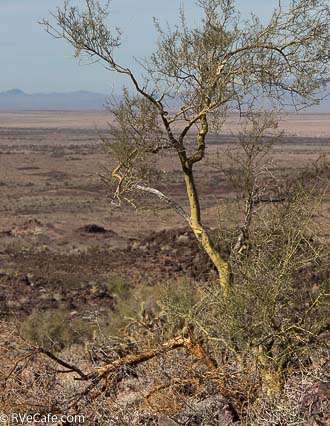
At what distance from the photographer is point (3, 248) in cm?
2619

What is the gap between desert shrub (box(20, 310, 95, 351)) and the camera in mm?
13891

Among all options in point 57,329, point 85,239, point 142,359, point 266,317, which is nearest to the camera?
point 266,317

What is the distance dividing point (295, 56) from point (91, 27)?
2.26 m

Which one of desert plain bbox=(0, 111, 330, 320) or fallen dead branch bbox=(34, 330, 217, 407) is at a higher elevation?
fallen dead branch bbox=(34, 330, 217, 407)

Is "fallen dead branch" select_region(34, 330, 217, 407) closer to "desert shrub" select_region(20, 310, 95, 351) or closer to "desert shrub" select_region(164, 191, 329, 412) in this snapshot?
"desert shrub" select_region(164, 191, 329, 412)

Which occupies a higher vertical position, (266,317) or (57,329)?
(266,317)

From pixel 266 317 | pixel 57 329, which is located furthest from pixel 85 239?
pixel 266 317

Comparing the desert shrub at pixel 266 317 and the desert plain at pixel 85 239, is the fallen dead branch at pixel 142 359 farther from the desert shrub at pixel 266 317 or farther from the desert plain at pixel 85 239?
the desert plain at pixel 85 239

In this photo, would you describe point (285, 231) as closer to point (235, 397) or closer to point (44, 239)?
point (235, 397)

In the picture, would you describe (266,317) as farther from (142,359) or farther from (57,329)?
(57,329)

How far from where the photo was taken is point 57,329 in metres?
14.7

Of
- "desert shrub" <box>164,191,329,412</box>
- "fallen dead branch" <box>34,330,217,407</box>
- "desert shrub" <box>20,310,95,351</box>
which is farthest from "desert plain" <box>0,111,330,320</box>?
"fallen dead branch" <box>34,330,217,407</box>

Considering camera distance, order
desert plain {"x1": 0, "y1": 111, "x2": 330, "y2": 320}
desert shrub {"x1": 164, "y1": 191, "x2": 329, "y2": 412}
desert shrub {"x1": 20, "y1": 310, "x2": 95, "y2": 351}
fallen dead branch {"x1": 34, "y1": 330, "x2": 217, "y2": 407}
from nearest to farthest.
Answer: desert shrub {"x1": 164, "y1": 191, "x2": 329, "y2": 412} < fallen dead branch {"x1": 34, "y1": 330, "x2": 217, "y2": 407} < desert shrub {"x1": 20, "y1": 310, "x2": 95, "y2": 351} < desert plain {"x1": 0, "y1": 111, "x2": 330, "y2": 320}

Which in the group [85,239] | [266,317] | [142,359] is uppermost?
[266,317]
